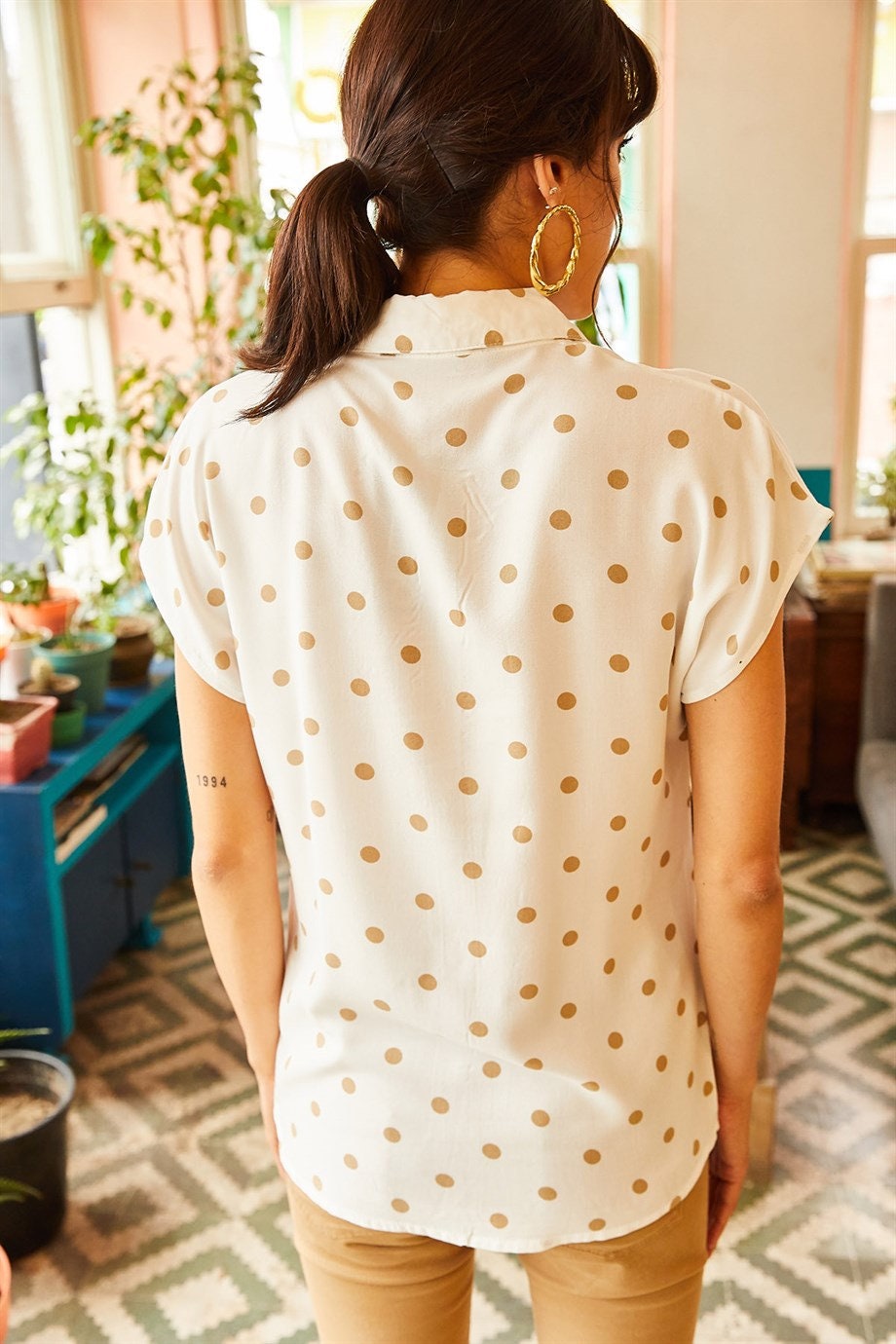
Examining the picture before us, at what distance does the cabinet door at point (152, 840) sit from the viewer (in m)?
2.84

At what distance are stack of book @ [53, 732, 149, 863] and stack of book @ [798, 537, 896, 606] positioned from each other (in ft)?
5.91

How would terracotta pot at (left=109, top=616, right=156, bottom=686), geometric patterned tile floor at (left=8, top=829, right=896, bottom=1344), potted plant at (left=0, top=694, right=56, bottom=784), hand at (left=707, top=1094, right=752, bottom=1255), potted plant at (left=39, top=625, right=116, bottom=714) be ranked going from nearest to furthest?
hand at (left=707, top=1094, right=752, bottom=1255) → geometric patterned tile floor at (left=8, top=829, right=896, bottom=1344) → potted plant at (left=0, top=694, right=56, bottom=784) → potted plant at (left=39, top=625, right=116, bottom=714) → terracotta pot at (left=109, top=616, right=156, bottom=686)

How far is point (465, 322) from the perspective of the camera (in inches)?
30.5

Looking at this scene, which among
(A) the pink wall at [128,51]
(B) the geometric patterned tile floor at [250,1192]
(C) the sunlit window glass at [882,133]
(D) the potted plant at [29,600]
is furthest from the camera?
(C) the sunlit window glass at [882,133]

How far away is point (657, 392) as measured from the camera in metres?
0.74

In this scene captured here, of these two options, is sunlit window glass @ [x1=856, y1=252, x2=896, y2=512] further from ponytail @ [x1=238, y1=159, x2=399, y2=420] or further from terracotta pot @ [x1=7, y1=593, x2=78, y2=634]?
ponytail @ [x1=238, y1=159, x2=399, y2=420]

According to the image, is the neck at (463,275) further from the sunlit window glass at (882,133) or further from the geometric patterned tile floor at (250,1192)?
the sunlit window glass at (882,133)

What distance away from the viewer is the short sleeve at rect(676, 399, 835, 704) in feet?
2.47

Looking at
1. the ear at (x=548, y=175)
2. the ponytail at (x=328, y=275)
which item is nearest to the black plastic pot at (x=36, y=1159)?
the ponytail at (x=328, y=275)

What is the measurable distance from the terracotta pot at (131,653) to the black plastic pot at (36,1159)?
0.91 m

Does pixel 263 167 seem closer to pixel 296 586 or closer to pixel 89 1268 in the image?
pixel 89 1268

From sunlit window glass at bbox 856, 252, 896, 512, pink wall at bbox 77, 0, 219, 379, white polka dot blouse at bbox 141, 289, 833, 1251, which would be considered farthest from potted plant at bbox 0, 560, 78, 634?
sunlit window glass at bbox 856, 252, 896, 512

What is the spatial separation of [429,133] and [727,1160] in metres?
0.82

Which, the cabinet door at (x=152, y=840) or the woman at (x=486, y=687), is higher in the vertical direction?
the woman at (x=486, y=687)
